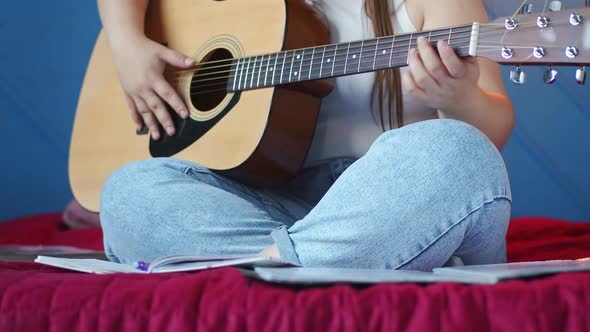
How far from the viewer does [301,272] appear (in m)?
0.76

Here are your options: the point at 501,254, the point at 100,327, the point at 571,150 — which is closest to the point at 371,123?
the point at 501,254

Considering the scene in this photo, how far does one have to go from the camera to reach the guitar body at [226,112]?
1200 millimetres

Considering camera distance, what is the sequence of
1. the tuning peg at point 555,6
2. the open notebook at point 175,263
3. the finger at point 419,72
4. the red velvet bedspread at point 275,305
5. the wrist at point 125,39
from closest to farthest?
the red velvet bedspread at point 275,305 < the open notebook at point 175,263 < the tuning peg at point 555,6 < the finger at point 419,72 < the wrist at point 125,39

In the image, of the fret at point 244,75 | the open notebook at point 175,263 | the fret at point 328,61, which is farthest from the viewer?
the fret at point 244,75

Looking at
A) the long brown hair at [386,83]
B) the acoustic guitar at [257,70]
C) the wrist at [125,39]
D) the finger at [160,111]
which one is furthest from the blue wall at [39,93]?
the long brown hair at [386,83]

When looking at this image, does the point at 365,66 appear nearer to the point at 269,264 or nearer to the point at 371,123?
the point at 371,123

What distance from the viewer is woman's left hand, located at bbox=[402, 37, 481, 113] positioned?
99cm

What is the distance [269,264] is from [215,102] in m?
0.57

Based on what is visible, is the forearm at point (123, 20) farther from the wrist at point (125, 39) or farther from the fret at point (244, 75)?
the fret at point (244, 75)

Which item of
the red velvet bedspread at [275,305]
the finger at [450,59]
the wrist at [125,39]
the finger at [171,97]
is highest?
the wrist at [125,39]

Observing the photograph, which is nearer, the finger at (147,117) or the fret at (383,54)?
the fret at (383,54)

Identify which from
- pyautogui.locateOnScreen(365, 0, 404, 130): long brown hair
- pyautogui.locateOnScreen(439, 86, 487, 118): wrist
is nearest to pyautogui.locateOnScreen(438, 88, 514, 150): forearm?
pyautogui.locateOnScreen(439, 86, 487, 118): wrist

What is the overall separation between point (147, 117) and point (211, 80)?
14 centimetres

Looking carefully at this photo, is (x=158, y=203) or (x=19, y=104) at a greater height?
(x=19, y=104)
